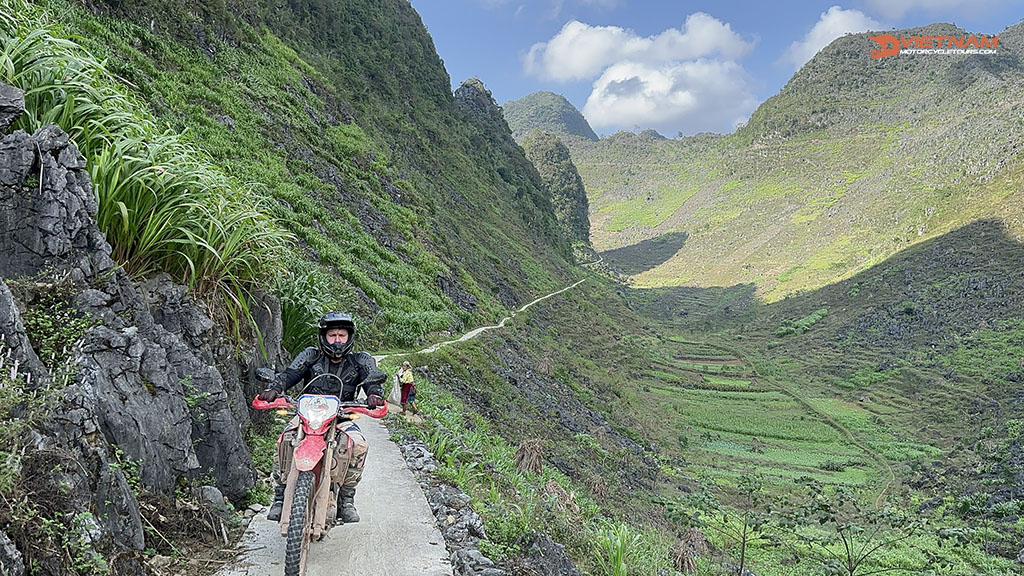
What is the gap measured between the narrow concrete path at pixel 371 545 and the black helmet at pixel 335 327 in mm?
1479

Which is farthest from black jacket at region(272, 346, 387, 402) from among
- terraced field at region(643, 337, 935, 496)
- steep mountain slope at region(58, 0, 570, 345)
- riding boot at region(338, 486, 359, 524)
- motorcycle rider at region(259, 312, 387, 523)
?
terraced field at region(643, 337, 935, 496)

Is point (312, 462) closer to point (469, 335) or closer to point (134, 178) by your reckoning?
point (134, 178)

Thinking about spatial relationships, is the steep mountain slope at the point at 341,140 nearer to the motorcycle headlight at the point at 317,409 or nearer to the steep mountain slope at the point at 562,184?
the motorcycle headlight at the point at 317,409

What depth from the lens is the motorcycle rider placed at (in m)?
4.50

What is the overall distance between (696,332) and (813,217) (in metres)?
46.7

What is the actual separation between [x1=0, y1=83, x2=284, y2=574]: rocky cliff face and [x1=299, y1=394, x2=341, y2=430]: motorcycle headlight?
1.02m

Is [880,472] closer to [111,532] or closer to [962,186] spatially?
[111,532]

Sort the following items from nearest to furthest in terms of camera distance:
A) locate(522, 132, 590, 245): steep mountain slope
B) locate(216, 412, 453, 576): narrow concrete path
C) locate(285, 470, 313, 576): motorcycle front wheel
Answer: locate(285, 470, 313, 576): motorcycle front wheel, locate(216, 412, 453, 576): narrow concrete path, locate(522, 132, 590, 245): steep mountain slope

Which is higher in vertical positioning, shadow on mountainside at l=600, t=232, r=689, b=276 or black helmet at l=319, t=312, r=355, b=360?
shadow on mountainside at l=600, t=232, r=689, b=276

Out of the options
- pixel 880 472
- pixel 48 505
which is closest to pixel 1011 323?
pixel 880 472

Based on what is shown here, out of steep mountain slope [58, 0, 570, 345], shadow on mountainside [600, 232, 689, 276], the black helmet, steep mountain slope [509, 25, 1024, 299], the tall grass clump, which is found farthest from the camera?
shadow on mountainside [600, 232, 689, 276]

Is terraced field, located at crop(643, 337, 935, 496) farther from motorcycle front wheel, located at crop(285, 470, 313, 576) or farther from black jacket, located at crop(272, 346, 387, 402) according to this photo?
motorcycle front wheel, located at crop(285, 470, 313, 576)

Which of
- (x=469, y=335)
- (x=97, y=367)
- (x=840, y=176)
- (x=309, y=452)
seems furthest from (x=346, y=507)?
(x=840, y=176)

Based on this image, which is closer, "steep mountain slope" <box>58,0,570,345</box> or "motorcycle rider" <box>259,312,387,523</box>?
"motorcycle rider" <box>259,312,387,523</box>
